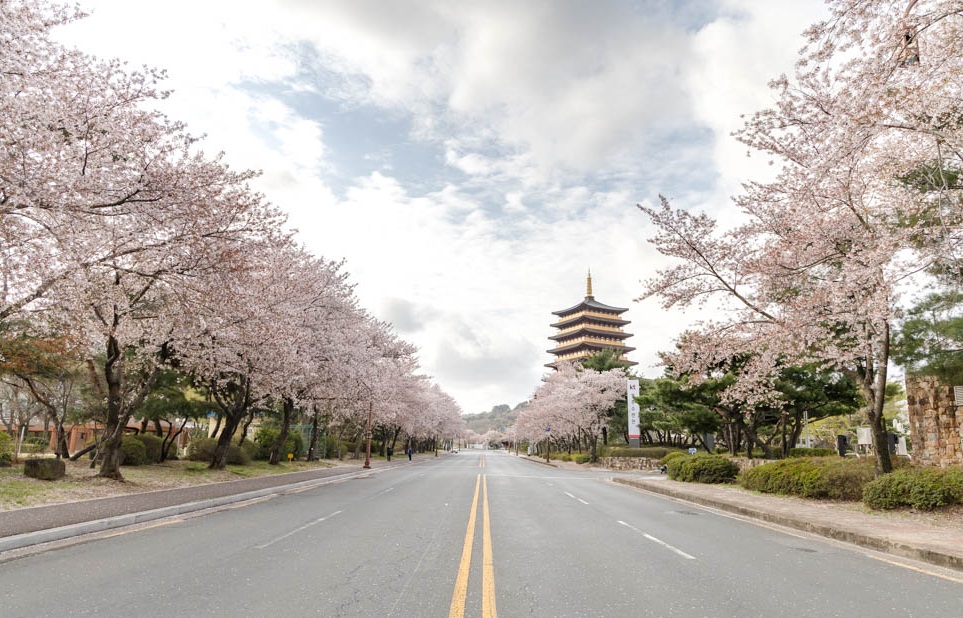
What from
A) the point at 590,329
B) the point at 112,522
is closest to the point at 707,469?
the point at 112,522

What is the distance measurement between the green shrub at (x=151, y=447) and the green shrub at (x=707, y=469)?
1016 inches

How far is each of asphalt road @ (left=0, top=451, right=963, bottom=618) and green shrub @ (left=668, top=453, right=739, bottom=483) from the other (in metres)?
Result: 13.2

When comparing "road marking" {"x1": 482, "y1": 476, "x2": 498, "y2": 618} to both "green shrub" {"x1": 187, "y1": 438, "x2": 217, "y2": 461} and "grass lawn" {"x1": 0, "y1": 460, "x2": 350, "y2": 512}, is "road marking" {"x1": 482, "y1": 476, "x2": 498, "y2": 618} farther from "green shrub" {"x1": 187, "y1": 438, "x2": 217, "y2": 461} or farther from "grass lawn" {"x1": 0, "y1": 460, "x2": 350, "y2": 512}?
"green shrub" {"x1": 187, "y1": 438, "x2": 217, "y2": 461}

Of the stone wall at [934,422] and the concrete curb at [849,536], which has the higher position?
the stone wall at [934,422]

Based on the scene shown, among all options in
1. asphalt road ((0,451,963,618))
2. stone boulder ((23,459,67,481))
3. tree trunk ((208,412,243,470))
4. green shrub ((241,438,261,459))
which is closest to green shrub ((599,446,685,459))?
green shrub ((241,438,261,459))

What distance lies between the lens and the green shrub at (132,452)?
2588cm

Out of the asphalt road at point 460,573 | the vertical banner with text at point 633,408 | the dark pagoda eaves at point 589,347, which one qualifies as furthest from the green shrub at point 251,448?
the dark pagoda eaves at point 589,347

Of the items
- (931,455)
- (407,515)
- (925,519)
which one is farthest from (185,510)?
(931,455)

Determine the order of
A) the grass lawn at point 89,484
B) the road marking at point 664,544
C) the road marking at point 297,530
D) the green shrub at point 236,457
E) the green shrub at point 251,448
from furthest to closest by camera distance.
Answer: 1. the green shrub at point 251,448
2. the green shrub at point 236,457
3. the grass lawn at point 89,484
4. the road marking at point 297,530
5. the road marking at point 664,544

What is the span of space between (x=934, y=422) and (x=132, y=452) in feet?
102

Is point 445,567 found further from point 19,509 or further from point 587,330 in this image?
point 587,330

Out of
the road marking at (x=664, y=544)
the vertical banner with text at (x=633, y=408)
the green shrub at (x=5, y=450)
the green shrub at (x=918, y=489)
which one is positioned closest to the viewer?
the road marking at (x=664, y=544)

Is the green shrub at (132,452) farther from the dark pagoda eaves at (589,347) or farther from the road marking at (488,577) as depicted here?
the dark pagoda eaves at (589,347)

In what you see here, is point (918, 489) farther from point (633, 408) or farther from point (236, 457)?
point (633, 408)
